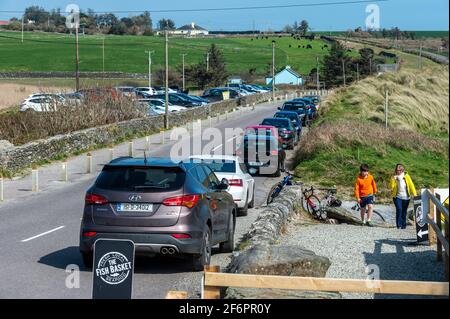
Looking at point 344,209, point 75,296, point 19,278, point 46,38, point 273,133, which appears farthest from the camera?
point 46,38

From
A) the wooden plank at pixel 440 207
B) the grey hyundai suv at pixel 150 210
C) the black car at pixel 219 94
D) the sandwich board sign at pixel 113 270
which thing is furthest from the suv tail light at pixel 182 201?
the black car at pixel 219 94

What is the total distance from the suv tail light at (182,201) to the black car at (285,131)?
26779 millimetres

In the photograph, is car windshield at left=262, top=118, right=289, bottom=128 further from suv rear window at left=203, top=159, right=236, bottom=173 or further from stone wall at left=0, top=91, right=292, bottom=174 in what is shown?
suv rear window at left=203, top=159, right=236, bottom=173

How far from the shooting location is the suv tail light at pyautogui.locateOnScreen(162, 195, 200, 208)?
471 inches

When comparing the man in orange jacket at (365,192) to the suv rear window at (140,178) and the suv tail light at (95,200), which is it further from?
the suv tail light at (95,200)

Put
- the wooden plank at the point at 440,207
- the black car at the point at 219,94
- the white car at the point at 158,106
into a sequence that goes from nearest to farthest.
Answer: the wooden plank at the point at 440,207 → the white car at the point at 158,106 → the black car at the point at 219,94

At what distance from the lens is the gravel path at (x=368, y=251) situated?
39.7 feet

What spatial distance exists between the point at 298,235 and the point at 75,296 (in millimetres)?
6756

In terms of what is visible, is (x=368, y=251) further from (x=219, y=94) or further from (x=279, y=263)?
(x=219, y=94)

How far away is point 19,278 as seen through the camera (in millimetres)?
11805

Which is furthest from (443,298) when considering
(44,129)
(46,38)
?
(46,38)
